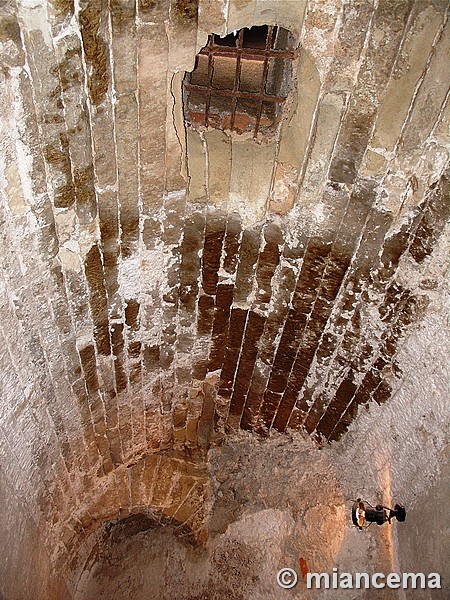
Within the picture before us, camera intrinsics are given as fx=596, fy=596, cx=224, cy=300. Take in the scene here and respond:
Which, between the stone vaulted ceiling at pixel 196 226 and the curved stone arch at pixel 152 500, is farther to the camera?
the curved stone arch at pixel 152 500

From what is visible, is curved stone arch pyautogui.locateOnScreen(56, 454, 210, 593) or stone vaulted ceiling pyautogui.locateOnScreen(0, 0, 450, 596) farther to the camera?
curved stone arch pyautogui.locateOnScreen(56, 454, 210, 593)

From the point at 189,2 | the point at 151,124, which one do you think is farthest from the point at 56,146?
the point at 189,2

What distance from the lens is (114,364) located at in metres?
3.20

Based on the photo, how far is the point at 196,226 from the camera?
8.91 feet

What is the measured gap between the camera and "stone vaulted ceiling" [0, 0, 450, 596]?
193cm

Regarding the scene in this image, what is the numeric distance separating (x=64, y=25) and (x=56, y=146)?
401 millimetres

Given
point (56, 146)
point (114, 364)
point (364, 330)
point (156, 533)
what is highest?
point (56, 146)

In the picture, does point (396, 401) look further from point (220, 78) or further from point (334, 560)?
point (220, 78)

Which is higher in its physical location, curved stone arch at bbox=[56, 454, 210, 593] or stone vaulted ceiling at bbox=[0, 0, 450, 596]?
stone vaulted ceiling at bbox=[0, 0, 450, 596]

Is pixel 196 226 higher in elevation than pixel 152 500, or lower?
higher

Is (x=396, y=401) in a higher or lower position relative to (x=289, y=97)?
lower

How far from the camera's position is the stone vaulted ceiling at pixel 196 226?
1935mm

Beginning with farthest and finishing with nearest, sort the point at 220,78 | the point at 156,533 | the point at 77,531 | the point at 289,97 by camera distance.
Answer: the point at 156,533, the point at 77,531, the point at 220,78, the point at 289,97

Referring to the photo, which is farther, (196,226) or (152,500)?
(152,500)
